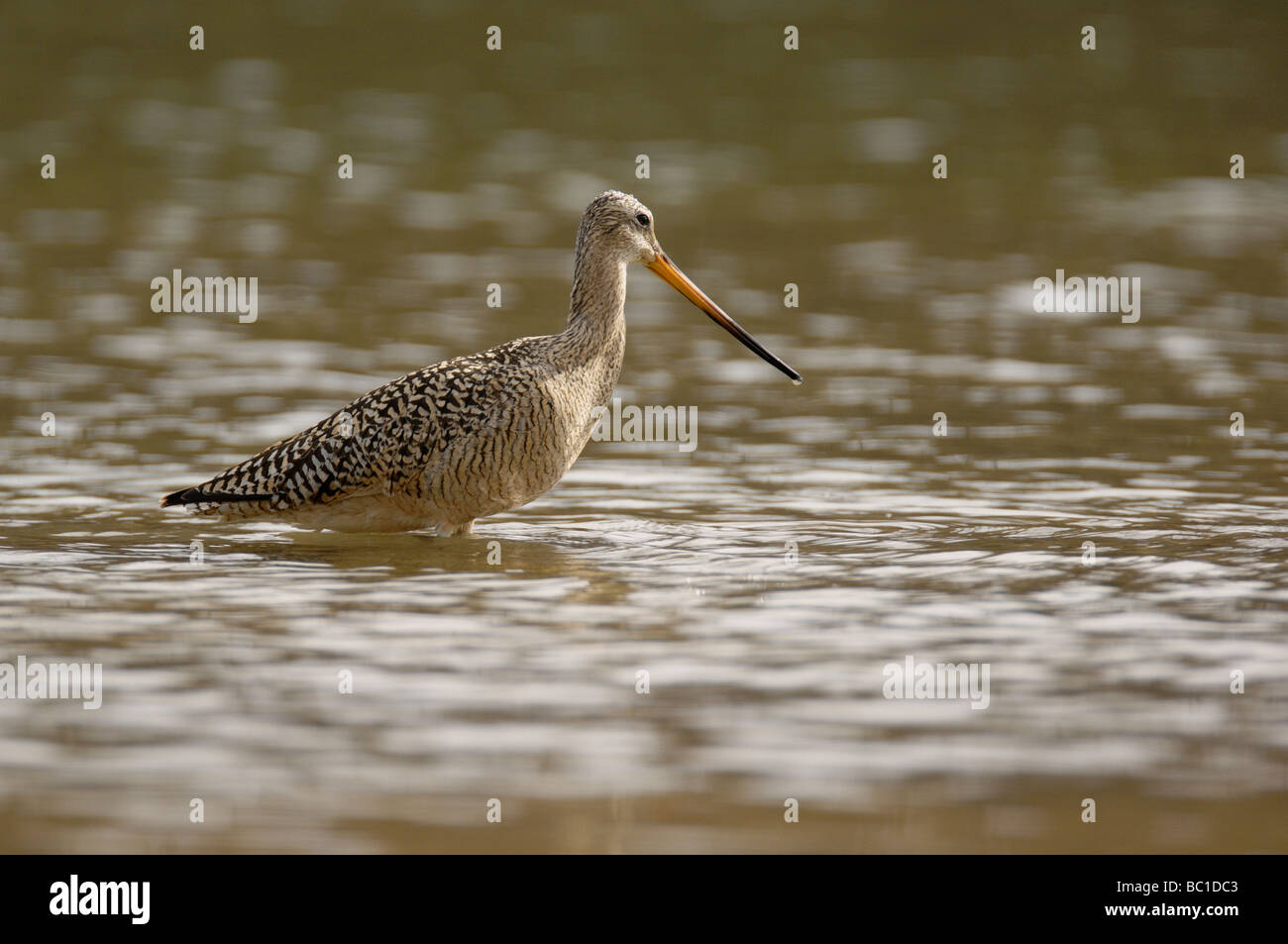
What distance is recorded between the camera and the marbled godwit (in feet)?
30.5

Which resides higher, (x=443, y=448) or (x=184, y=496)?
(x=443, y=448)

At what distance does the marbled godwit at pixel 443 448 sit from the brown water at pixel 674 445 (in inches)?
11.3

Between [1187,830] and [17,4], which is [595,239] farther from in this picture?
[17,4]

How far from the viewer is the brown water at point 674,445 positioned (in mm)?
6273

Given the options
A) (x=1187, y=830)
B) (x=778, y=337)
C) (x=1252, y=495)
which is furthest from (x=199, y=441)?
(x=1187, y=830)

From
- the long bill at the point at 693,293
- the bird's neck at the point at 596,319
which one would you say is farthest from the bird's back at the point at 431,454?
the long bill at the point at 693,293

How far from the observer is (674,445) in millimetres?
11812

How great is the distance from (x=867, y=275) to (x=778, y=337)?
2.15m

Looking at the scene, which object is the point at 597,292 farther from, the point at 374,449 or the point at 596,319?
the point at 374,449

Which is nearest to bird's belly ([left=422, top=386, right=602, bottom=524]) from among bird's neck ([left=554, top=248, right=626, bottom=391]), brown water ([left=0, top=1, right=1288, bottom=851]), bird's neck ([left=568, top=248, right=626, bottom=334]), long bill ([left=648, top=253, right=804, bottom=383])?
brown water ([left=0, top=1, right=1288, bottom=851])

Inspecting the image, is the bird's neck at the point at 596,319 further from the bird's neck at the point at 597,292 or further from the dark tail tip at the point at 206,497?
the dark tail tip at the point at 206,497

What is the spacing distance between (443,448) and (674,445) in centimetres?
274

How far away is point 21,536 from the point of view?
30.9 ft

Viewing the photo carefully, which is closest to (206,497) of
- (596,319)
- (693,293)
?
(596,319)
